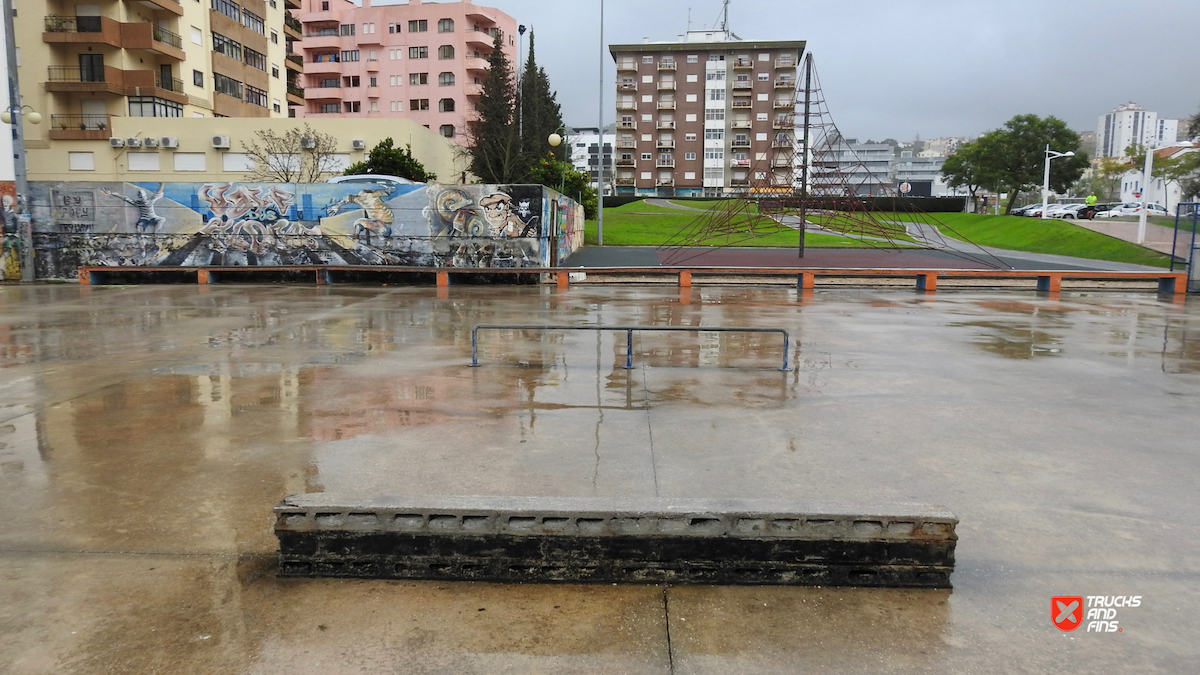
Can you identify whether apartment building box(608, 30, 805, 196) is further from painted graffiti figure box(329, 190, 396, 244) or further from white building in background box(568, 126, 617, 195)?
painted graffiti figure box(329, 190, 396, 244)

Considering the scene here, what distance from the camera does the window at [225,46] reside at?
51791 millimetres

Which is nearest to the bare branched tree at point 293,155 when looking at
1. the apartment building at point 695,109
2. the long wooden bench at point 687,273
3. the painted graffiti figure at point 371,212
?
the painted graffiti figure at point 371,212

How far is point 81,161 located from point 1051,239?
52.1m

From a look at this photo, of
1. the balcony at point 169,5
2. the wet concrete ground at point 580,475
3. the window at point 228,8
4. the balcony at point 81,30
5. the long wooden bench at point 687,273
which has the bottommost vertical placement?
the wet concrete ground at point 580,475

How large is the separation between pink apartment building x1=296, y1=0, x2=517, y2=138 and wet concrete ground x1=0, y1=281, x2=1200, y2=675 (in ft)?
233

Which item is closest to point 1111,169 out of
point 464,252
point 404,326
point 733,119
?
point 733,119

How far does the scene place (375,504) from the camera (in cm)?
446

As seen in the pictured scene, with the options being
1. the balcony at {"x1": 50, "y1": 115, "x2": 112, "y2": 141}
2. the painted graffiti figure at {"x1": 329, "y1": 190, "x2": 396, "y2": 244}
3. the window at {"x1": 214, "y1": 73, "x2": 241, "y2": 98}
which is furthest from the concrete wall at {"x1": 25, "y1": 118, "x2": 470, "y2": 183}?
the painted graffiti figure at {"x1": 329, "y1": 190, "x2": 396, "y2": 244}

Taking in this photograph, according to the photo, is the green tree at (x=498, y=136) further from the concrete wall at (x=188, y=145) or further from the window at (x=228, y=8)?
the window at (x=228, y=8)

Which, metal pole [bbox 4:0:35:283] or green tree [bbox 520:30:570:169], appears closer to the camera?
metal pole [bbox 4:0:35:283]

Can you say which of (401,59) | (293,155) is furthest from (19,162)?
(401,59)

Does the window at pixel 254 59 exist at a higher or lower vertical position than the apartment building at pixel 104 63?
higher

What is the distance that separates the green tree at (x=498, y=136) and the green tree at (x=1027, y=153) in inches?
1680

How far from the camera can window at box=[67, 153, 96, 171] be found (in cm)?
4447
